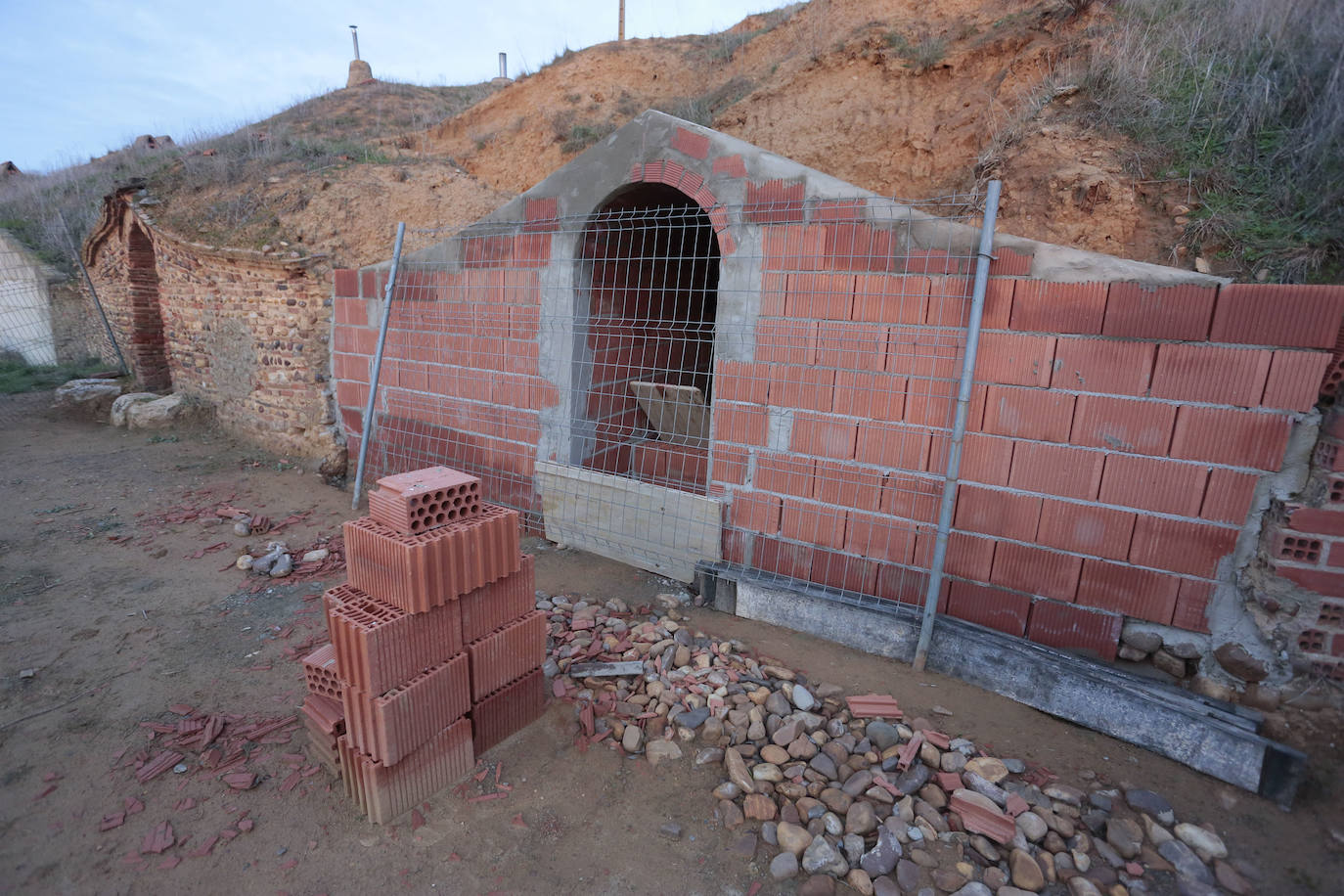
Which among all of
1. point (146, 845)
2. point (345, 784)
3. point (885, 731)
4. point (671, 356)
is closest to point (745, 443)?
point (885, 731)

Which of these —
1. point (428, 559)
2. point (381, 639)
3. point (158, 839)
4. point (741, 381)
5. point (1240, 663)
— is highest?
point (741, 381)

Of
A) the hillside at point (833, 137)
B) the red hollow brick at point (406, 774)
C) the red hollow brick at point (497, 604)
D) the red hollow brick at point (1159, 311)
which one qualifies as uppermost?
the hillside at point (833, 137)

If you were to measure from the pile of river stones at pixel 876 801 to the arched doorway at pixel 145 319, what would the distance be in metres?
11.5

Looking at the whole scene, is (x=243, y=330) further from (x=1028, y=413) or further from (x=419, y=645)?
(x=1028, y=413)

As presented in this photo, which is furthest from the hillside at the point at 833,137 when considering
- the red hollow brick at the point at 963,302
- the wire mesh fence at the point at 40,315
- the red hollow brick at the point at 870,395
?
the wire mesh fence at the point at 40,315

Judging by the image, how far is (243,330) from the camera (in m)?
8.32

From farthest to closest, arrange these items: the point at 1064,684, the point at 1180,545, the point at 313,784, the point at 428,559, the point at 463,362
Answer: the point at 463,362 < the point at 1064,684 < the point at 1180,545 < the point at 313,784 < the point at 428,559

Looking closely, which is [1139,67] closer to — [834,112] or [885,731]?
[834,112]

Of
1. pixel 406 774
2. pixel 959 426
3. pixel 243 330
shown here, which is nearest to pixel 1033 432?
pixel 959 426

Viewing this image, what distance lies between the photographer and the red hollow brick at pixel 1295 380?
2.89 meters

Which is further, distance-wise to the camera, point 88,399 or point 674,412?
point 88,399

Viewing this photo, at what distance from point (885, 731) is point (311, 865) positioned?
266cm

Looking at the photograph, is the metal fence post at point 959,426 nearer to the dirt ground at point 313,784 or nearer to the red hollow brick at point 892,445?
the red hollow brick at point 892,445

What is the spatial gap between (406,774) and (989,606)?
328 cm
